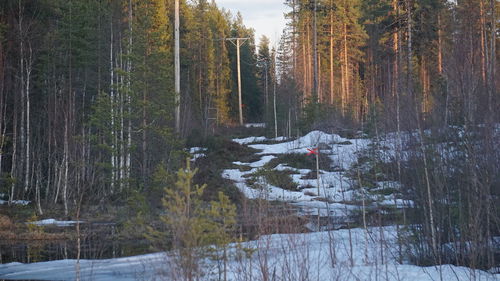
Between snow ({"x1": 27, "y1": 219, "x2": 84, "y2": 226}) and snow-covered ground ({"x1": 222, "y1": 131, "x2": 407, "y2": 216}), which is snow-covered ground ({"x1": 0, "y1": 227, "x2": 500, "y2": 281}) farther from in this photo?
snow ({"x1": 27, "y1": 219, "x2": 84, "y2": 226})

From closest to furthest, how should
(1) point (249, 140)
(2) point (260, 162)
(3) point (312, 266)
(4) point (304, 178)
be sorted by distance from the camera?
Answer: (3) point (312, 266), (4) point (304, 178), (2) point (260, 162), (1) point (249, 140)

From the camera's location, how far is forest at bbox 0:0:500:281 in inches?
278

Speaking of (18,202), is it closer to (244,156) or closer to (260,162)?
(260,162)

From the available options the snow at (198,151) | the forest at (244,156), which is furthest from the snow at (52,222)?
the snow at (198,151)

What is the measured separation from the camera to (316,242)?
10086 mm

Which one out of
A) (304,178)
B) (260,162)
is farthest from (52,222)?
(260,162)

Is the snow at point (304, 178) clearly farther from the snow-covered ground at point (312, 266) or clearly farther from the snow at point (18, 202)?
the snow at point (18, 202)

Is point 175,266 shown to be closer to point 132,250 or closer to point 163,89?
point 132,250

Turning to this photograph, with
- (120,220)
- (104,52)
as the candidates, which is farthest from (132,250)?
(104,52)

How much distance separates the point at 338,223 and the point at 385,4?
59.0 feet

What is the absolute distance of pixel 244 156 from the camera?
1016 inches


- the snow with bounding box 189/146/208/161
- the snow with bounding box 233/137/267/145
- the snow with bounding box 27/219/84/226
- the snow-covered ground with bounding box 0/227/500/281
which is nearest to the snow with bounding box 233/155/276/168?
the snow with bounding box 189/146/208/161

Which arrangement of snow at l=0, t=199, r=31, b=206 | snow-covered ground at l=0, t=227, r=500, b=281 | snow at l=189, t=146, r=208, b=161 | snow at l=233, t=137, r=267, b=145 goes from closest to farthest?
snow-covered ground at l=0, t=227, r=500, b=281 → snow at l=0, t=199, r=31, b=206 → snow at l=189, t=146, r=208, b=161 → snow at l=233, t=137, r=267, b=145

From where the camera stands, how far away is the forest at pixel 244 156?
23.2ft
